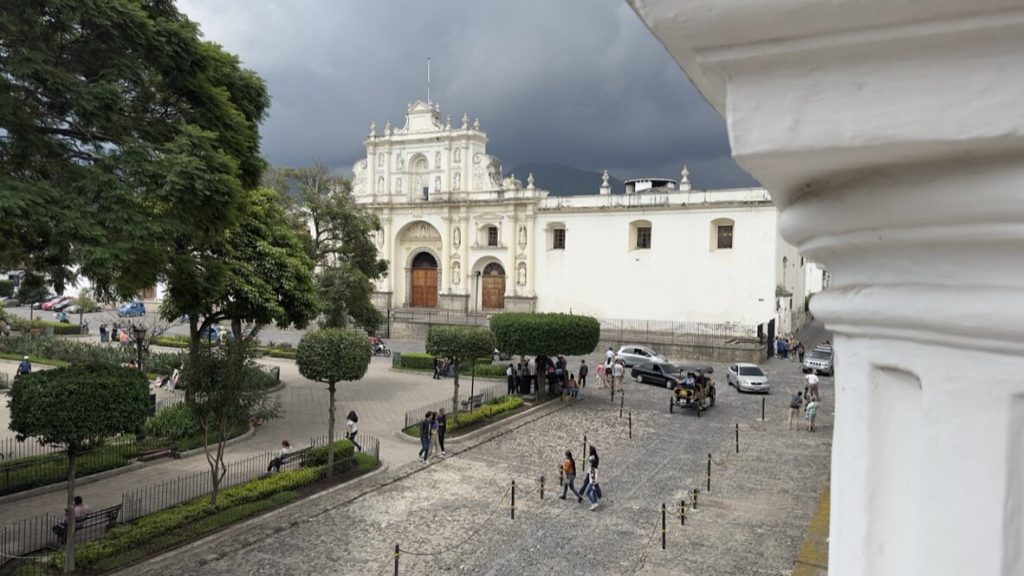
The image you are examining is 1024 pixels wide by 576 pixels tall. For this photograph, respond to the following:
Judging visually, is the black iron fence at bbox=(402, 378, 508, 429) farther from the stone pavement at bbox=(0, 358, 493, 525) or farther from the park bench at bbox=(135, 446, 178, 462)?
the park bench at bbox=(135, 446, 178, 462)

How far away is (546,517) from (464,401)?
23.2 feet

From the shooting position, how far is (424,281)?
3553 centimetres

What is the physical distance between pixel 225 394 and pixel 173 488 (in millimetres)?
2062

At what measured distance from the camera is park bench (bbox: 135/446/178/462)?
11.7 metres

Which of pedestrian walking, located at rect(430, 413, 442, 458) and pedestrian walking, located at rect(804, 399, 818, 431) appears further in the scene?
pedestrian walking, located at rect(804, 399, 818, 431)

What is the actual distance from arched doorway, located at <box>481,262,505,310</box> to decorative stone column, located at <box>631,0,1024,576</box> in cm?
3236

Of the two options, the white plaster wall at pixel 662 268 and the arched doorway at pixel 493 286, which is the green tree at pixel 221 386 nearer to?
the white plaster wall at pixel 662 268

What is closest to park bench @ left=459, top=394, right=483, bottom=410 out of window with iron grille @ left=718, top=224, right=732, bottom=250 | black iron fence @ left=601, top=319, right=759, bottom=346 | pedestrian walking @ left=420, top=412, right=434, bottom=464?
pedestrian walking @ left=420, top=412, right=434, bottom=464

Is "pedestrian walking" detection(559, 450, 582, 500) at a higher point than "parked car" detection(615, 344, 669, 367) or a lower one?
lower

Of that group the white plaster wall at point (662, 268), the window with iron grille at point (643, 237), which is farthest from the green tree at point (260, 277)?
the window with iron grille at point (643, 237)

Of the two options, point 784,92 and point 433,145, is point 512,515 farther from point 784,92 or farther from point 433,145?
point 433,145

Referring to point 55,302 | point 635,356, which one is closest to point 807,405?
point 635,356

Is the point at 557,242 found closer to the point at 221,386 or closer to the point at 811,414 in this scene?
the point at 811,414

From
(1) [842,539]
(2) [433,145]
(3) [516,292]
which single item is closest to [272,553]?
(1) [842,539]
